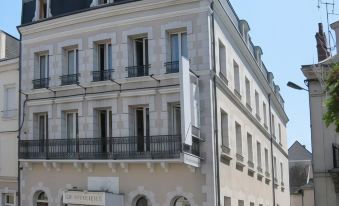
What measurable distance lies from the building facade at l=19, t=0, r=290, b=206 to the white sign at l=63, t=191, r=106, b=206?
0.04 metres

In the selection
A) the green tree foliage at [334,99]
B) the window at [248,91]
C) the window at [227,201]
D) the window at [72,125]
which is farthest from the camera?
the window at [248,91]

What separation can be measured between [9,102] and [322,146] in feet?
44.1

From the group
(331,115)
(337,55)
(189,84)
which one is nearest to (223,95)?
(189,84)

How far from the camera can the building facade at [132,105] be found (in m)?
18.0

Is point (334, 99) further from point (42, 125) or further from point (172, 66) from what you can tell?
point (42, 125)

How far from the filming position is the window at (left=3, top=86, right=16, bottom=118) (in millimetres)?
22875

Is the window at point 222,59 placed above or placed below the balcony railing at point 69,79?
above

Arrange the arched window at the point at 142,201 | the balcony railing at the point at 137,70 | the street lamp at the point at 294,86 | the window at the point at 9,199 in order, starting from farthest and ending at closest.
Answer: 1. the window at the point at 9,199
2. the balcony railing at the point at 137,70
3. the arched window at the point at 142,201
4. the street lamp at the point at 294,86

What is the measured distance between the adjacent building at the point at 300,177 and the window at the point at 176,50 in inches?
1058

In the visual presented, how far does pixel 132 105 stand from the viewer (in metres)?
19.2

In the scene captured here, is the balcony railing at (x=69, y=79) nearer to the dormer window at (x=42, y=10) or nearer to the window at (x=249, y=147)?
the dormer window at (x=42, y=10)

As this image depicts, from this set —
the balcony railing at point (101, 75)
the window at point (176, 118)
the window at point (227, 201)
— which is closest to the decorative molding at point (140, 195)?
the window at point (176, 118)

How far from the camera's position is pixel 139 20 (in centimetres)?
1958

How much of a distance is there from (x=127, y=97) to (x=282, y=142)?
20982mm
